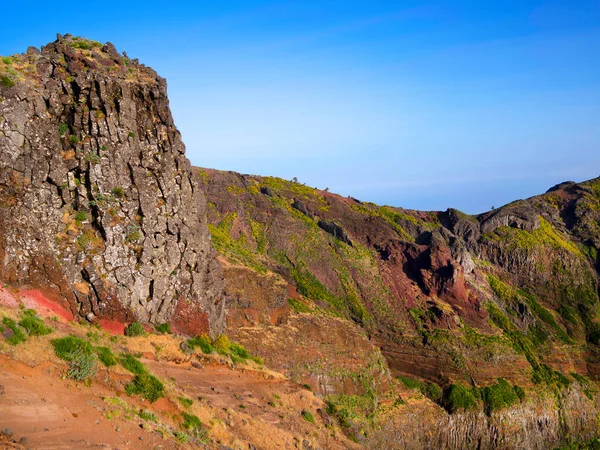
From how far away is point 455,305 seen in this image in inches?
2242

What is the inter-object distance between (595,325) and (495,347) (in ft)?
56.3

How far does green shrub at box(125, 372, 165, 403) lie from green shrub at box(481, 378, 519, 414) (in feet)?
111

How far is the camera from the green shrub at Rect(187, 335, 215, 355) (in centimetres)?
3027

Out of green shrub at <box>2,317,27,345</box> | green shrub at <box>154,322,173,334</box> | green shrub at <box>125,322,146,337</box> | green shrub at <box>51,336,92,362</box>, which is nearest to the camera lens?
green shrub at <box>2,317,27,345</box>

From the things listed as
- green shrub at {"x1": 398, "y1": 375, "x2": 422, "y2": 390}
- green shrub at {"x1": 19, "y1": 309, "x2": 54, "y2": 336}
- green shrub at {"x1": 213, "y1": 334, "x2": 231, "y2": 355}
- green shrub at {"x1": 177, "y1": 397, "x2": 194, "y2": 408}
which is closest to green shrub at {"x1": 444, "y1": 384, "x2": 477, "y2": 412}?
green shrub at {"x1": 398, "y1": 375, "x2": 422, "y2": 390}

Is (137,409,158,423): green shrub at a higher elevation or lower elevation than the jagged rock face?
lower

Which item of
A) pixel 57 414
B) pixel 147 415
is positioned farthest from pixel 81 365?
pixel 57 414

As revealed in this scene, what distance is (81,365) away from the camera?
21.8 m

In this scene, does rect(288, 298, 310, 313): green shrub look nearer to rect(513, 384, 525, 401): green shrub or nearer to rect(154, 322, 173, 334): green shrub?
rect(154, 322, 173, 334): green shrub

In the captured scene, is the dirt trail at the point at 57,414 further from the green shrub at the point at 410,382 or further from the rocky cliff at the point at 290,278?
the green shrub at the point at 410,382

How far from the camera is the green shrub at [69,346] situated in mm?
22078

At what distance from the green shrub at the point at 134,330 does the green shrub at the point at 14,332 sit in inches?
248

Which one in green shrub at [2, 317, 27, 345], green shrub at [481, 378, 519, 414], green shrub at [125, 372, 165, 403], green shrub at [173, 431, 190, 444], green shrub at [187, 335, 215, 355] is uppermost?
green shrub at [2, 317, 27, 345]

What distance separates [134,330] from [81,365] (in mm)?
6012
